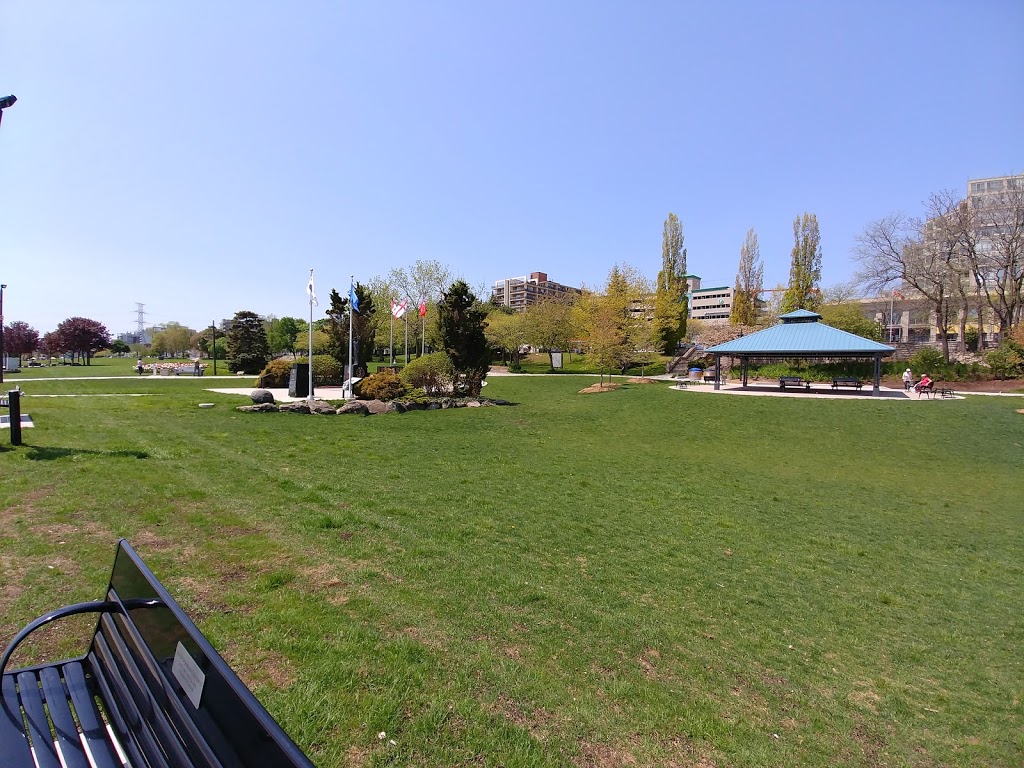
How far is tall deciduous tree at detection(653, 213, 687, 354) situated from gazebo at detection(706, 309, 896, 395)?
65.2ft

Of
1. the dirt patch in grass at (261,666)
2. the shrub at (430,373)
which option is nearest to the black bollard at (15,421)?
the dirt patch in grass at (261,666)

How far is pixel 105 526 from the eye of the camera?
4637 mm

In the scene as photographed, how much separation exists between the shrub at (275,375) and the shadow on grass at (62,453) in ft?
57.8

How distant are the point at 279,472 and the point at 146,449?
266 centimetres

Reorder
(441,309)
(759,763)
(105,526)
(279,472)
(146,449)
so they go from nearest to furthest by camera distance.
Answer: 1. (759,763)
2. (105,526)
3. (279,472)
4. (146,449)
5. (441,309)

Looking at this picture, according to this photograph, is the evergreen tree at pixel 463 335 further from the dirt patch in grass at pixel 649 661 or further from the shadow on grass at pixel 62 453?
the dirt patch in grass at pixel 649 661

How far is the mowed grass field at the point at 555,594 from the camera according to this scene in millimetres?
2531

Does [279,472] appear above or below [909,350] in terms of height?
below

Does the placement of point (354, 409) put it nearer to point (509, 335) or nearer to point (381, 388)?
point (381, 388)

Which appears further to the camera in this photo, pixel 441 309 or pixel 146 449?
pixel 441 309

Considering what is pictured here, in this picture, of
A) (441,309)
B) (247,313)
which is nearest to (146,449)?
(441,309)

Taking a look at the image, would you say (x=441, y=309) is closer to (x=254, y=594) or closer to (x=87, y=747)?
(x=254, y=594)

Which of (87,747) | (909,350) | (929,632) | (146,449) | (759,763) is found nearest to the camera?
(87,747)

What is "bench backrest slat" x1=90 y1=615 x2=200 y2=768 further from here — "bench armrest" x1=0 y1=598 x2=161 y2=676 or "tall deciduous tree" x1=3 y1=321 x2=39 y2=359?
"tall deciduous tree" x1=3 y1=321 x2=39 y2=359
